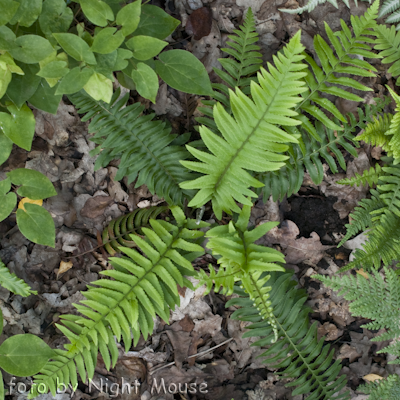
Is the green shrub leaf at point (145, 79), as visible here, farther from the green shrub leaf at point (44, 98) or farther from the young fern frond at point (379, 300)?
the young fern frond at point (379, 300)

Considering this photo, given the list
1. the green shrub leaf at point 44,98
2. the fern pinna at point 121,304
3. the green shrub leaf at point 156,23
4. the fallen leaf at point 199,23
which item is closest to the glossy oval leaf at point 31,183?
the green shrub leaf at point 44,98

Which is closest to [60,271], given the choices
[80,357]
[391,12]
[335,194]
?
[80,357]

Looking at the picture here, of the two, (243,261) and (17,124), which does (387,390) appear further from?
(17,124)

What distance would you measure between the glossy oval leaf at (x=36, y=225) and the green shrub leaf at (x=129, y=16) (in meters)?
1.27

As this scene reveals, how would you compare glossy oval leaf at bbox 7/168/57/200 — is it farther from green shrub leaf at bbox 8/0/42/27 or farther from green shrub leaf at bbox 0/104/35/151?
green shrub leaf at bbox 8/0/42/27

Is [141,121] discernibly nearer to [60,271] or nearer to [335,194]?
[60,271]

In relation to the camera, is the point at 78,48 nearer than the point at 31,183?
Yes

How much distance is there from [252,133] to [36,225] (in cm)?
155

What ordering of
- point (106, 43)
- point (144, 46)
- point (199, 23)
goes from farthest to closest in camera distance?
point (199, 23) < point (144, 46) < point (106, 43)

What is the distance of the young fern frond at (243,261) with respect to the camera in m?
2.01

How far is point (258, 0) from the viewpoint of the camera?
2.89 m

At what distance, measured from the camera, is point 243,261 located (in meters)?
2.03

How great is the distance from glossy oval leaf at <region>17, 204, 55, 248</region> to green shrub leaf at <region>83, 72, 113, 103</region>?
92 cm

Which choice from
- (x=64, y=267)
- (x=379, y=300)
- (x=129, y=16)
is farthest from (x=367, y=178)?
(x=64, y=267)
